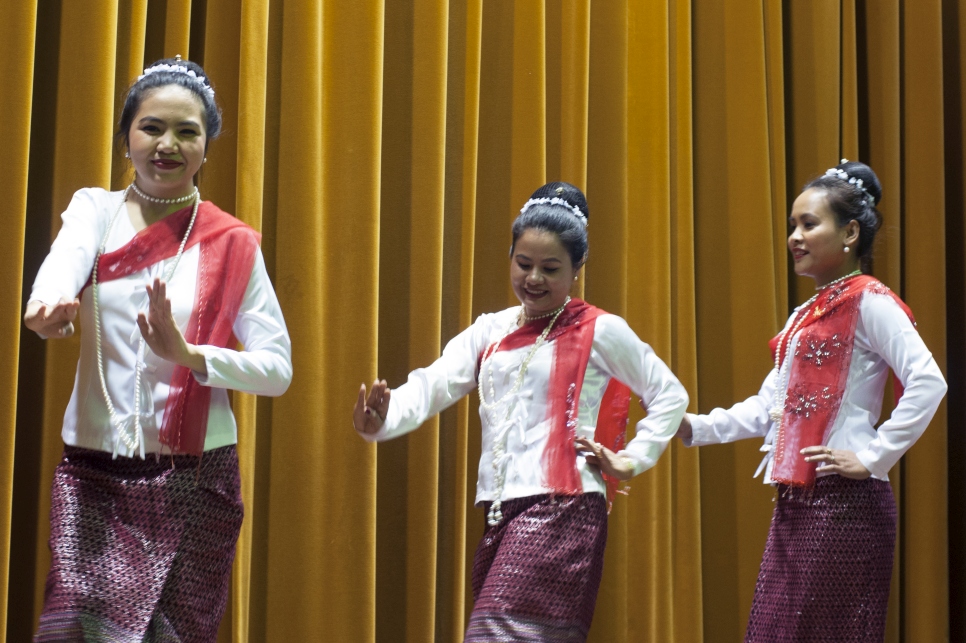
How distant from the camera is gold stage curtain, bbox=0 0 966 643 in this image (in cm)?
306

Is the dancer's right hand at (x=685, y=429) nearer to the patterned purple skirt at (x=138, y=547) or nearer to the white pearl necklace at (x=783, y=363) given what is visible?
the white pearl necklace at (x=783, y=363)

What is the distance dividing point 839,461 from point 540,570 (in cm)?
77

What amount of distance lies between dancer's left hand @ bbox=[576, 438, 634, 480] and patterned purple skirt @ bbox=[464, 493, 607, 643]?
0.08m

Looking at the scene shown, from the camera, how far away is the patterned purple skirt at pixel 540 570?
2.34 metres

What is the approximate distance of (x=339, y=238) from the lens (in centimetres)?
339

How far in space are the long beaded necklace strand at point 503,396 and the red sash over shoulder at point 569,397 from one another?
0.01m

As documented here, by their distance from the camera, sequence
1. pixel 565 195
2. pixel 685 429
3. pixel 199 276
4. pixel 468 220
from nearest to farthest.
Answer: pixel 199 276
pixel 565 195
pixel 685 429
pixel 468 220

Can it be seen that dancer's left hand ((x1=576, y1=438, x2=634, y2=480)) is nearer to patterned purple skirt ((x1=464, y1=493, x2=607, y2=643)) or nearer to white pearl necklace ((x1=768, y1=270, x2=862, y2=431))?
patterned purple skirt ((x1=464, y1=493, x2=607, y2=643))

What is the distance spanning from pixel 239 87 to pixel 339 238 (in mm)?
510

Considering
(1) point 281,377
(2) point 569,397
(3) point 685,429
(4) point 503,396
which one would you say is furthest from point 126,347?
(3) point 685,429

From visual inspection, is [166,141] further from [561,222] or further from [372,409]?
[561,222]

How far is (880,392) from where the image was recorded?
9.27 ft

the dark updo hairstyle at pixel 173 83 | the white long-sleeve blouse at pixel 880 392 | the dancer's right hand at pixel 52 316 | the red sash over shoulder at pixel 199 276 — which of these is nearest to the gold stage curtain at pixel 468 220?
the dark updo hairstyle at pixel 173 83

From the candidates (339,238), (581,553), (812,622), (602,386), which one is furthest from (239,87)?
(812,622)
